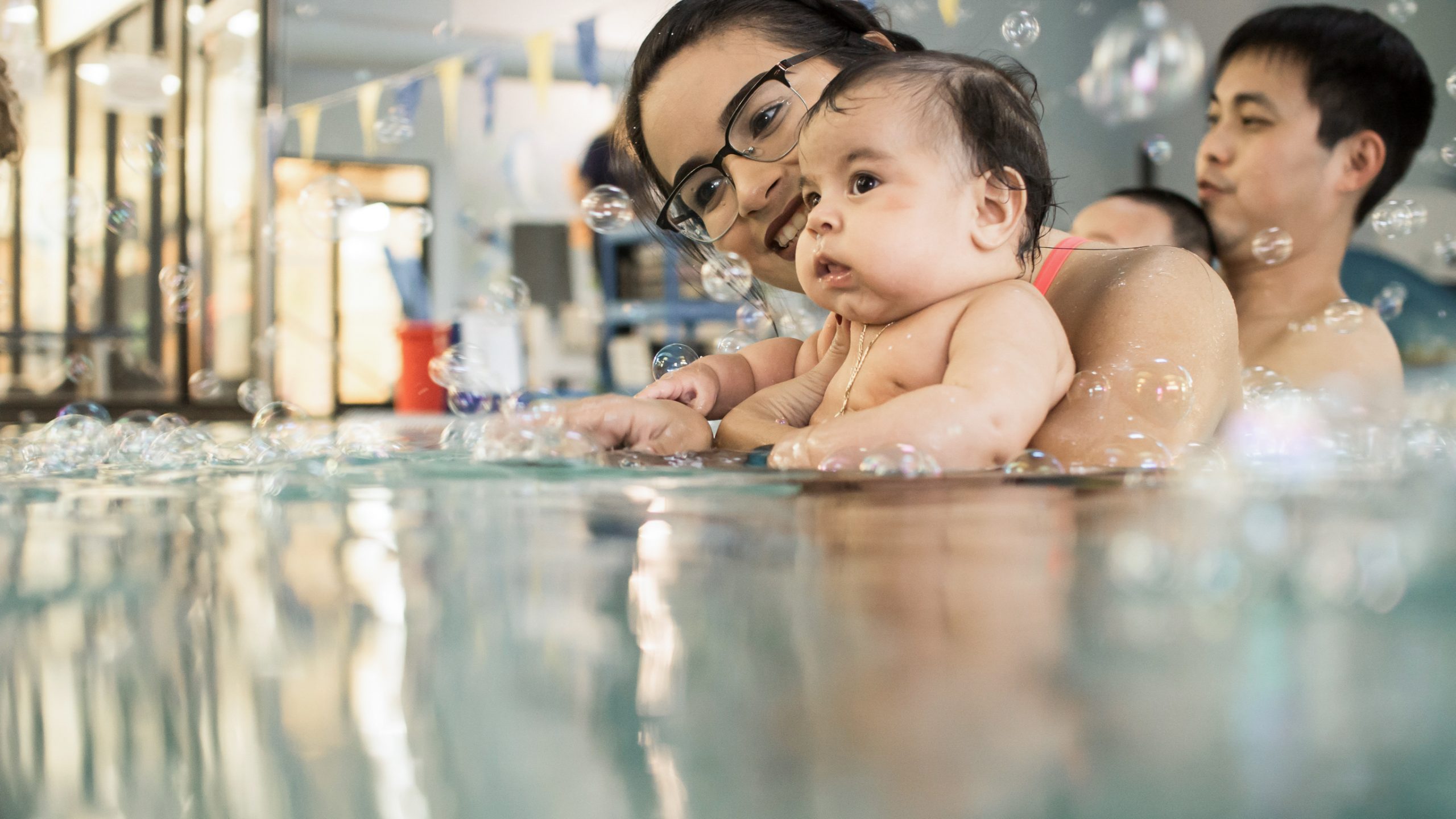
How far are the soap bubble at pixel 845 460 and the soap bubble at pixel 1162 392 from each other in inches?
11.1

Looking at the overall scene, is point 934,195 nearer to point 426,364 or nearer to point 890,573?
point 890,573

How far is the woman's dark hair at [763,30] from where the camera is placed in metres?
1.15

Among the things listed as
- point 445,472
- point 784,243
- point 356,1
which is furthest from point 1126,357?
point 356,1

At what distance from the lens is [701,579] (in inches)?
11.1

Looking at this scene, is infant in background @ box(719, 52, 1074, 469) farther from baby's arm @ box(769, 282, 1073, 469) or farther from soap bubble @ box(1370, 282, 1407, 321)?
soap bubble @ box(1370, 282, 1407, 321)

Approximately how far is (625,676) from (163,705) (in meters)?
A: 0.14

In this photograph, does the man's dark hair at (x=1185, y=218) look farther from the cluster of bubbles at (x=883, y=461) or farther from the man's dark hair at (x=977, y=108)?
the cluster of bubbles at (x=883, y=461)

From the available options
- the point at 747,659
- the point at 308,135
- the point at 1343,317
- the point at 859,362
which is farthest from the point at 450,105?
the point at 747,659

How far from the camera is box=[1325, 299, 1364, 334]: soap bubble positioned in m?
1.40

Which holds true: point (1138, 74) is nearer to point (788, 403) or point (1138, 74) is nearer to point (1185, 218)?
point (1185, 218)

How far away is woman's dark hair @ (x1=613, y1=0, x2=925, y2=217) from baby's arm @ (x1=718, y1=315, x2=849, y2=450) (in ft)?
1.03

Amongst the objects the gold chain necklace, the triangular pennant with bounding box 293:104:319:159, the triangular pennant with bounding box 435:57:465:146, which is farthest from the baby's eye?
the triangular pennant with bounding box 293:104:319:159

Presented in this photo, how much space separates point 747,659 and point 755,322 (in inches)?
49.8

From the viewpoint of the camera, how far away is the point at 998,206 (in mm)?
783
